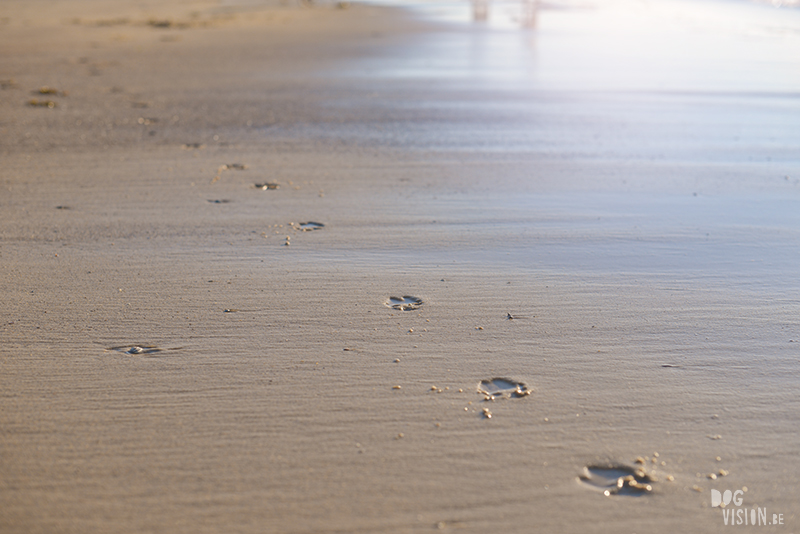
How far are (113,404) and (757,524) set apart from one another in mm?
2115

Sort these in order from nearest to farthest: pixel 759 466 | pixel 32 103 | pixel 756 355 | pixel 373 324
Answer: pixel 759 466
pixel 756 355
pixel 373 324
pixel 32 103

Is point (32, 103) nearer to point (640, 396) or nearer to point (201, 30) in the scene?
point (640, 396)

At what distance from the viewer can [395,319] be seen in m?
3.22

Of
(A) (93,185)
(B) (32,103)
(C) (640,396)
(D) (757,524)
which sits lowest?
(D) (757,524)

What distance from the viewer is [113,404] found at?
2.56 metres

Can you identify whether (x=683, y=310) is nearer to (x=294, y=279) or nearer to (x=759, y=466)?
(x=759, y=466)

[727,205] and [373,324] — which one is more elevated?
[727,205]

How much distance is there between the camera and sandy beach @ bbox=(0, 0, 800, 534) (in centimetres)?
216

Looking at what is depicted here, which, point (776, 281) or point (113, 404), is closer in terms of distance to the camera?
point (113, 404)

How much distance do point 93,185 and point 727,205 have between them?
440 centimetres

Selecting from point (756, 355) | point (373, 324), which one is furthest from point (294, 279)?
point (756, 355)

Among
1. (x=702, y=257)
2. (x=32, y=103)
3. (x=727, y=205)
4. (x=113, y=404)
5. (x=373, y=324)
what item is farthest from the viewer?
(x=32, y=103)

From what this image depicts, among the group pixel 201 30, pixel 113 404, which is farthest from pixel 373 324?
pixel 201 30

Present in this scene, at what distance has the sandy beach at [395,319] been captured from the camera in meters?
2.16
